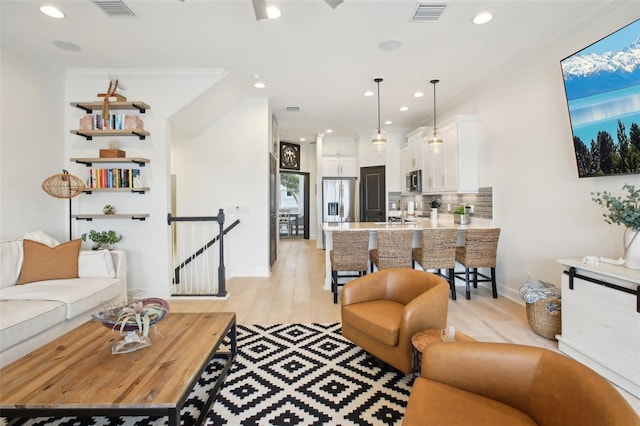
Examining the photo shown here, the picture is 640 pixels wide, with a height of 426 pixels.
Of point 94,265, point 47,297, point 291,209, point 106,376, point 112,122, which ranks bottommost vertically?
point 106,376

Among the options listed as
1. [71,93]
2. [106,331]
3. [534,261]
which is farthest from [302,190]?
[106,331]

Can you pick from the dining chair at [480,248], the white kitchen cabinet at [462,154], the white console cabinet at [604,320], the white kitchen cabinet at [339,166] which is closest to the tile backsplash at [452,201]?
the white kitchen cabinet at [462,154]

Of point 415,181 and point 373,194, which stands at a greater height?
point 415,181

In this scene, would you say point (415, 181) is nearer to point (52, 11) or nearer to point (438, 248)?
point (438, 248)

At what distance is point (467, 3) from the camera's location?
2652mm

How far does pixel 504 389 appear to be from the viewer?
1377 millimetres

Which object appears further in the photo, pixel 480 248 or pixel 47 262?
pixel 480 248

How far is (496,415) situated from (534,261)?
2990mm

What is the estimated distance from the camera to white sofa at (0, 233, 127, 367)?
87.7 inches

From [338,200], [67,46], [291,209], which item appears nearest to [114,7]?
[67,46]

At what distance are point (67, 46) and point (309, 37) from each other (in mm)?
2669

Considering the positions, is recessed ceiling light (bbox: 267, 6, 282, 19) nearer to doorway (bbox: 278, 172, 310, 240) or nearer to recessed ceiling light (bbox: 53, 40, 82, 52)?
recessed ceiling light (bbox: 53, 40, 82, 52)

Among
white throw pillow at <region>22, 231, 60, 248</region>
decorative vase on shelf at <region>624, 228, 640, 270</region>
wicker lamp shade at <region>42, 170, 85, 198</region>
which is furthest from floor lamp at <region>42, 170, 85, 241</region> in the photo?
decorative vase on shelf at <region>624, 228, 640, 270</region>

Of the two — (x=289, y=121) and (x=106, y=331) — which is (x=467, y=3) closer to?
(x=106, y=331)
